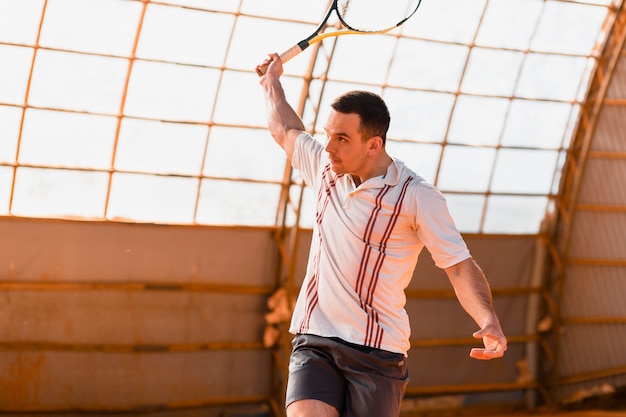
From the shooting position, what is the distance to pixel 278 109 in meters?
5.12

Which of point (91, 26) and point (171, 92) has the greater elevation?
point (91, 26)

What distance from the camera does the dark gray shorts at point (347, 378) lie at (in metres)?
4.36

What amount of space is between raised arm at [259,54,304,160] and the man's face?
0.65m

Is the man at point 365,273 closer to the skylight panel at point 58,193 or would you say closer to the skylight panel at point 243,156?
the skylight panel at point 58,193

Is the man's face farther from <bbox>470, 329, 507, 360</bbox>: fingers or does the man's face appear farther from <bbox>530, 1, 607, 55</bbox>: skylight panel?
<bbox>530, 1, 607, 55</bbox>: skylight panel

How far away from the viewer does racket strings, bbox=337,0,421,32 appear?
19.4 feet

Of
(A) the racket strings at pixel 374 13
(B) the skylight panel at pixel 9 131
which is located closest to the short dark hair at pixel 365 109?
(A) the racket strings at pixel 374 13

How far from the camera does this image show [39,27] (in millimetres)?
11383

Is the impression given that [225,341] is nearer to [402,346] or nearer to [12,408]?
[12,408]

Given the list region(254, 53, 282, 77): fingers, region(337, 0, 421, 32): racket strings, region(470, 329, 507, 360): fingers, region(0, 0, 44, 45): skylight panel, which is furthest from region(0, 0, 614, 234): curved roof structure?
region(470, 329, 507, 360): fingers

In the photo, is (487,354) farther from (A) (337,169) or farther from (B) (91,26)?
(B) (91,26)

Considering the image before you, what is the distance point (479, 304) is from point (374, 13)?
254 centimetres

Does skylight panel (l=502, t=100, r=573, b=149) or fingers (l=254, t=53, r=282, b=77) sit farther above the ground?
skylight panel (l=502, t=100, r=573, b=149)

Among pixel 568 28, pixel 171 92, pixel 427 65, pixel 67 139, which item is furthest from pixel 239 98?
pixel 568 28
